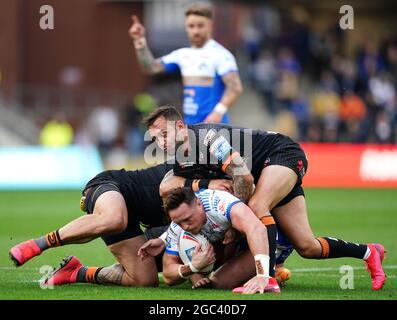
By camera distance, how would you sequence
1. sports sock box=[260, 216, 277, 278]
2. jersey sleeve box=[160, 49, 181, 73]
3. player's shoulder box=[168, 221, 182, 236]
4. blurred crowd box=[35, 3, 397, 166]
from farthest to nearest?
blurred crowd box=[35, 3, 397, 166]
jersey sleeve box=[160, 49, 181, 73]
player's shoulder box=[168, 221, 182, 236]
sports sock box=[260, 216, 277, 278]

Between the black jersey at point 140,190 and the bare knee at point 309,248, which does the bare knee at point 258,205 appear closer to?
the bare knee at point 309,248

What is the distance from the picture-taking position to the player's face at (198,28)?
12641mm

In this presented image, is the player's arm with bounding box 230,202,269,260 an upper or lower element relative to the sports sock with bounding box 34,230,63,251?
upper

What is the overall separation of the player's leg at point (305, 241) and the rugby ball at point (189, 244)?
867mm

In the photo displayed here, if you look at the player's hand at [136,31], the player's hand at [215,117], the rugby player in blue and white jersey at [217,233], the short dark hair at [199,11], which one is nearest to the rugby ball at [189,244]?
the rugby player in blue and white jersey at [217,233]

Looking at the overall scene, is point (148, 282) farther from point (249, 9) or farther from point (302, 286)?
point (249, 9)

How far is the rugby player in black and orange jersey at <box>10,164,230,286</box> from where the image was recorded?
340 inches

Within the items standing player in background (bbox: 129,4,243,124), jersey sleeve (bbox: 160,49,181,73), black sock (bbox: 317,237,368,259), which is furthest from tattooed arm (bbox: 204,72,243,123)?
black sock (bbox: 317,237,368,259)

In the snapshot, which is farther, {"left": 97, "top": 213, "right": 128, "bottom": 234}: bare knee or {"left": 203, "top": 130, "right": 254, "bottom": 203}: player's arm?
{"left": 97, "top": 213, "right": 128, "bottom": 234}: bare knee

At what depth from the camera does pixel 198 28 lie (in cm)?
1275

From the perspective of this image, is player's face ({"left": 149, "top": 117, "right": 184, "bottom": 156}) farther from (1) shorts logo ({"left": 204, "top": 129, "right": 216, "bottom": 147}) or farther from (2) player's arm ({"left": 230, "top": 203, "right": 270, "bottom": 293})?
(2) player's arm ({"left": 230, "top": 203, "right": 270, "bottom": 293})

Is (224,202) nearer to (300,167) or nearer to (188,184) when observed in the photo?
(188,184)

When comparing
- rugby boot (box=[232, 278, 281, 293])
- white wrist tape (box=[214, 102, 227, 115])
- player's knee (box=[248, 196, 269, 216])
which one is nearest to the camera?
rugby boot (box=[232, 278, 281, 293])

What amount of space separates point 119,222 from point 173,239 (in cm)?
53
